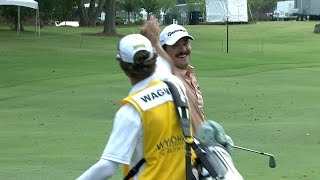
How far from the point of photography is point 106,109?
15.3 metres

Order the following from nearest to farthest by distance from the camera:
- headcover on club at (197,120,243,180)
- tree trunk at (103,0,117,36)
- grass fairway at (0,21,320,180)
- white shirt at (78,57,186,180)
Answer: white shirt at (78,57,186,180), headcover on club at (197,120,243,180), grass fairway at (0,21,320,180), tree trunk at (103,0,117,36)

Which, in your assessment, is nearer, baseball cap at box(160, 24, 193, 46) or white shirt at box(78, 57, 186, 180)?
white shirt at box(78, 57, 186, 180)


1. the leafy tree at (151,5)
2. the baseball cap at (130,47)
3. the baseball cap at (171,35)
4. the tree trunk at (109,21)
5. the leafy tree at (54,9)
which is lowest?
the baseball cap at (130,47)

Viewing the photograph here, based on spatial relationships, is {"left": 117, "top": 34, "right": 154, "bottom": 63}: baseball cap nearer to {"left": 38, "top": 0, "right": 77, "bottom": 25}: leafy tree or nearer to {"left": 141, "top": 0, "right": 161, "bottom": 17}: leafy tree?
{"left": 38, "top": 0, "right": 77, "bottom": 25}: leafy tree

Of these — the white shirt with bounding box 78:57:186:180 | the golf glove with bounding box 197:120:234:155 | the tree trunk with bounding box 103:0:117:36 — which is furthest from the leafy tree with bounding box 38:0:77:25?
the white shirt with bounding box 78:57:186:180

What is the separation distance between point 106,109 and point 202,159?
1174 centimetres

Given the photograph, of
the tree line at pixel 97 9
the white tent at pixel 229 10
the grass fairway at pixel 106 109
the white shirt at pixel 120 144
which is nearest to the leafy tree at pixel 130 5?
the tree line at pixel 97 9

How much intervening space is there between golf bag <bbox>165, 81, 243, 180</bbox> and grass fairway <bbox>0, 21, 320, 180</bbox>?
14.2 ft

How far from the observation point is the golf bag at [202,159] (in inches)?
142

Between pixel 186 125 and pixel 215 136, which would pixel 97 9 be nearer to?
pixel 215 136

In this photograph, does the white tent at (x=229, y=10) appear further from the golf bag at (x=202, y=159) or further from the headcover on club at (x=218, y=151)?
the golf bag at (x=202, y=159)

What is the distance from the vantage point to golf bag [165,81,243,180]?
11.8 ft

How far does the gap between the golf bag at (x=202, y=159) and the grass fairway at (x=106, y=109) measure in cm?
432

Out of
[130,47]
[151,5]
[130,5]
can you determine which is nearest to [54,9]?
[130,5]
